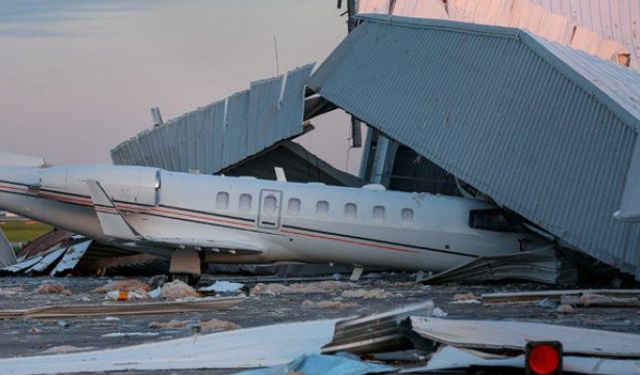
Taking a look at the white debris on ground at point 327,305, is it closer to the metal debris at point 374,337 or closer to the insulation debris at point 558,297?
the insulation debris at point 558,297

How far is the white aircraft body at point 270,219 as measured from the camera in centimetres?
2914

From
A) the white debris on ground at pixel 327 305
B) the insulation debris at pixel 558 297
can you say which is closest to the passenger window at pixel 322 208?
the white debris on ground at pixel 327 305

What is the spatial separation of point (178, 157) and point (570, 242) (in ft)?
45.3

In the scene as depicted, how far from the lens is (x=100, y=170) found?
29.5 metres

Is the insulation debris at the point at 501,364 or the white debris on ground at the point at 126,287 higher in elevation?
the insulation debris at the point at 501,364

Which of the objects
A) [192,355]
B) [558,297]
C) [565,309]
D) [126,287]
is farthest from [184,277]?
[192,355]

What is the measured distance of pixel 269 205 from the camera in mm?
29234

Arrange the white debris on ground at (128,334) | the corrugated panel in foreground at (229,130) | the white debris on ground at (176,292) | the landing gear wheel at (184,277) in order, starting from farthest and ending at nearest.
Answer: the corrugated panel in foreground at (229,130) → the landing gear wheel at (184,277) → the white debris on ground at (176,292) → the white debris on ground at (128,334)

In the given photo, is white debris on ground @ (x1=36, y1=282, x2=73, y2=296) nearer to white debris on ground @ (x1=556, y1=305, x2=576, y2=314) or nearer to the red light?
white debris on ground @ (x1=556, y1=305, x2=576, y2=314)

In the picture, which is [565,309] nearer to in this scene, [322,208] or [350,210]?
[350,210]

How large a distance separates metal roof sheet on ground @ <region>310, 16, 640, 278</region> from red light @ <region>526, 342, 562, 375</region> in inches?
619

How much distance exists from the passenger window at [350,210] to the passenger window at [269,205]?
150cm

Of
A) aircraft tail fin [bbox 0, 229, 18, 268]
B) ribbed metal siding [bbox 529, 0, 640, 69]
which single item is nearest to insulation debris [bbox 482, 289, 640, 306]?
aircraft tail fin [bbox 0, 229, 18, 268]

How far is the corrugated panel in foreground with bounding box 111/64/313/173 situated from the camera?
36.7 m
